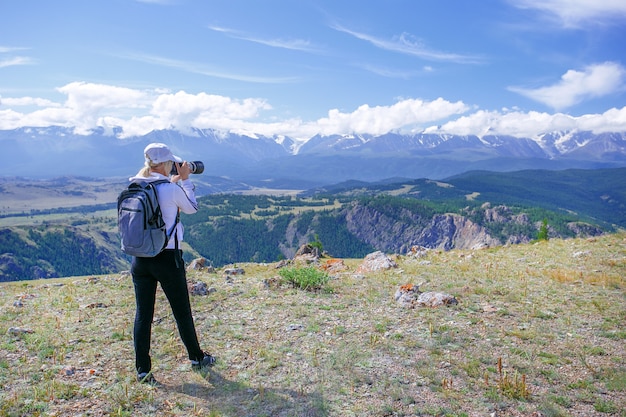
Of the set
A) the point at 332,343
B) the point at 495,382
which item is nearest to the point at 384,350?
the point at 332,343

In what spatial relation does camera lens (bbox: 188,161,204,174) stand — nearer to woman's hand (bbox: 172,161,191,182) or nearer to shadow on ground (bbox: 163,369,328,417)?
woman's hand (bbox: 172,161,191,182)

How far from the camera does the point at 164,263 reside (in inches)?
277

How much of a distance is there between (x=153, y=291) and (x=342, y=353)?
4.14 m

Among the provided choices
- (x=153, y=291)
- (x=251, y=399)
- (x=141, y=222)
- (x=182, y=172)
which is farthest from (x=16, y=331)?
(x=251, y=399)

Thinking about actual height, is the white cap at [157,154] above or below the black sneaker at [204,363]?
above

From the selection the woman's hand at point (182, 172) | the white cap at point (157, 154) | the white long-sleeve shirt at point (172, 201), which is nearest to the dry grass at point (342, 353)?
the white long-sleeve shirt at point (172, 201)

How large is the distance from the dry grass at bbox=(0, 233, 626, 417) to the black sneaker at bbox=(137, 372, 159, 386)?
0.15 metres

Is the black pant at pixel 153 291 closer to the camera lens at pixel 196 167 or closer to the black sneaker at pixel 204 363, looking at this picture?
the black sneaker at pixel 204 363

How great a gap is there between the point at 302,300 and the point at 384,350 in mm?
4303

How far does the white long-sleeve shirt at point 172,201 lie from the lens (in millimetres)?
6922

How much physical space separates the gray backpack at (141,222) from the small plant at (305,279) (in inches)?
296

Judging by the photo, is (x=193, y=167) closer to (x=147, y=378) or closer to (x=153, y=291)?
(x=153, y=291)

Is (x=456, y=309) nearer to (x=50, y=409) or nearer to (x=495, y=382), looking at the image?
(x=495, y=382)

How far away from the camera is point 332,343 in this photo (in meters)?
9.10
